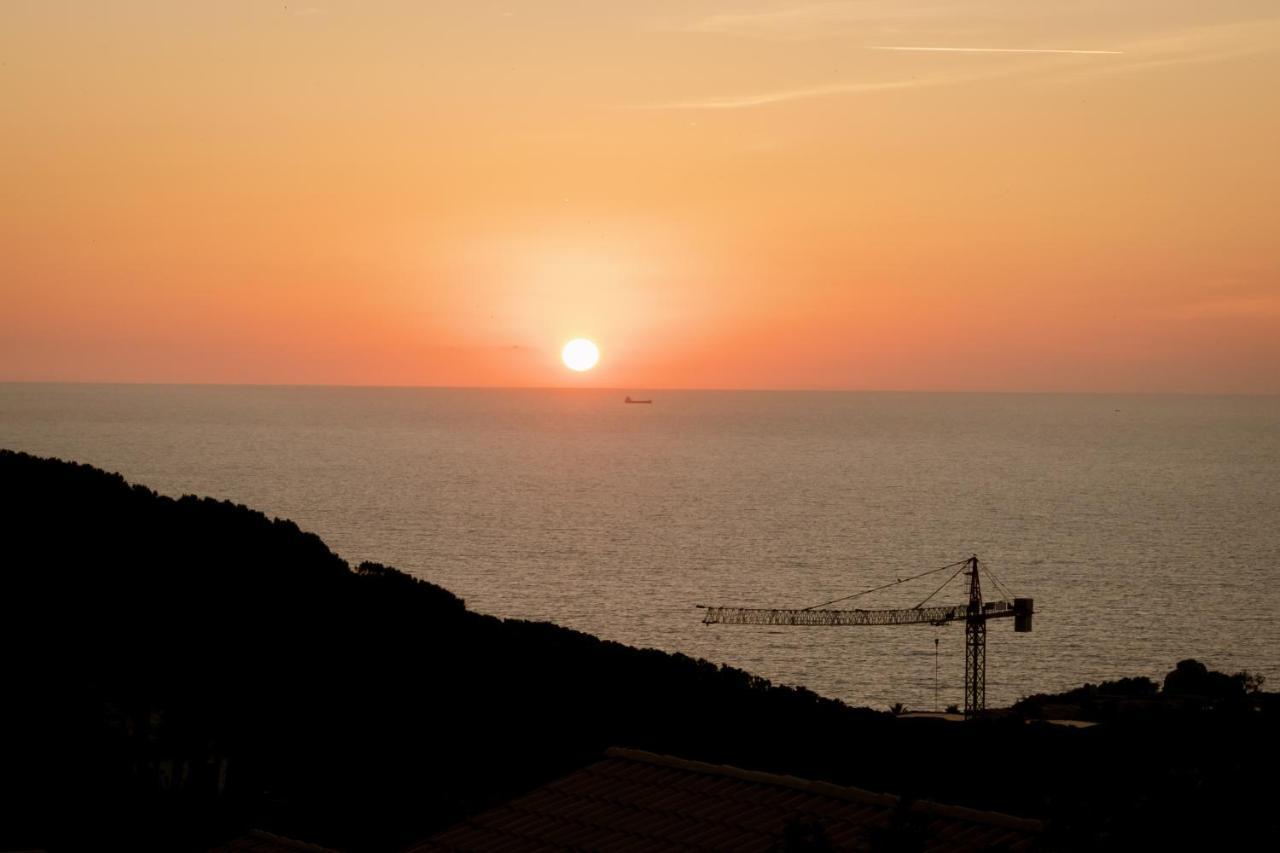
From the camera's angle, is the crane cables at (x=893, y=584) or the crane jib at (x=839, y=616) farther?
the crane cables at (x=893, y=584)

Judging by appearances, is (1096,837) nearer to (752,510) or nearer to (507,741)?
(507,741)

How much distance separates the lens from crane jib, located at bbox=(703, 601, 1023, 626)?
83188mm

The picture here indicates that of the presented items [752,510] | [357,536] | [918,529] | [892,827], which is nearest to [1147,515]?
[918,529]

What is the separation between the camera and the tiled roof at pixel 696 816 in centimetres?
1519

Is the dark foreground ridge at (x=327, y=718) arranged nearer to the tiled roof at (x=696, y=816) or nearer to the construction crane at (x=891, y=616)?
the tiled roof at (x=696, y=816)

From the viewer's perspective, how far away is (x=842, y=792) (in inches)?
653

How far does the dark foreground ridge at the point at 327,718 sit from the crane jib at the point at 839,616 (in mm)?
44020

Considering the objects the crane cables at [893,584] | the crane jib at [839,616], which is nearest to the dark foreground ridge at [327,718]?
the crane jib at [839,616]

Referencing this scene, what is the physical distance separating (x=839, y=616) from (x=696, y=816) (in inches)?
2763

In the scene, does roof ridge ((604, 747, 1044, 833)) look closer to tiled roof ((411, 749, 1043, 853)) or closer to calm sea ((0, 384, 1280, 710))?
tiled roof ((411, 749, 1043, 853))

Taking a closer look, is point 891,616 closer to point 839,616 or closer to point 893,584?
point 839,616

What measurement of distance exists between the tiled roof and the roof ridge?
0.01 meters

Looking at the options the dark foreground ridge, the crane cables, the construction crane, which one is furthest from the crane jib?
the dark foreground ridge

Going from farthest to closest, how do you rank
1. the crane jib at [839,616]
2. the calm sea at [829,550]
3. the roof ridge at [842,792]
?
the crane jib at [839,616] < the calm sea at [829,550] < the roof ridge at [842,792]
